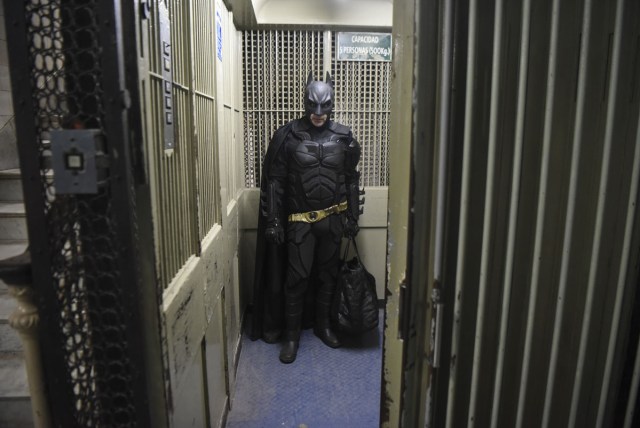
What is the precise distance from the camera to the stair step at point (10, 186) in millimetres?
3053

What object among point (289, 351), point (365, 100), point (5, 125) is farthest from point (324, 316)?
point (5, 125)

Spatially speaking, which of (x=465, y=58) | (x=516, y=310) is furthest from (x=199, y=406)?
(x=465, y=58)

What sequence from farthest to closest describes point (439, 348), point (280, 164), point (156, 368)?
point (280, 164)
point (156, 368)
point (439, 348)

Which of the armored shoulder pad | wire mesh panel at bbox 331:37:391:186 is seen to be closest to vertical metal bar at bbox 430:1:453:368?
the armored shoulder pad

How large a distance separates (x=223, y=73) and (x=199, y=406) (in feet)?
6.02

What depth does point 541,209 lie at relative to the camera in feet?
3.28

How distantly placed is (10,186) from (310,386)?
2529mm

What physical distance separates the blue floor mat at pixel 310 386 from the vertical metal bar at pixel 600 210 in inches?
64.2

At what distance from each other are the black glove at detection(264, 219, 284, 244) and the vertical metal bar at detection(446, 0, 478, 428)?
2164 mm

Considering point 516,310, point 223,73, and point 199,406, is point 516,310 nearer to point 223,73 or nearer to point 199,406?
point 199,406

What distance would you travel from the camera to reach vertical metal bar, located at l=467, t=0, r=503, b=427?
937 millimetres

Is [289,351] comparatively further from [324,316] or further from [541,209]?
[541,209]

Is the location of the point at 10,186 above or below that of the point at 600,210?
below

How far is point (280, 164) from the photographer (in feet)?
10.5
